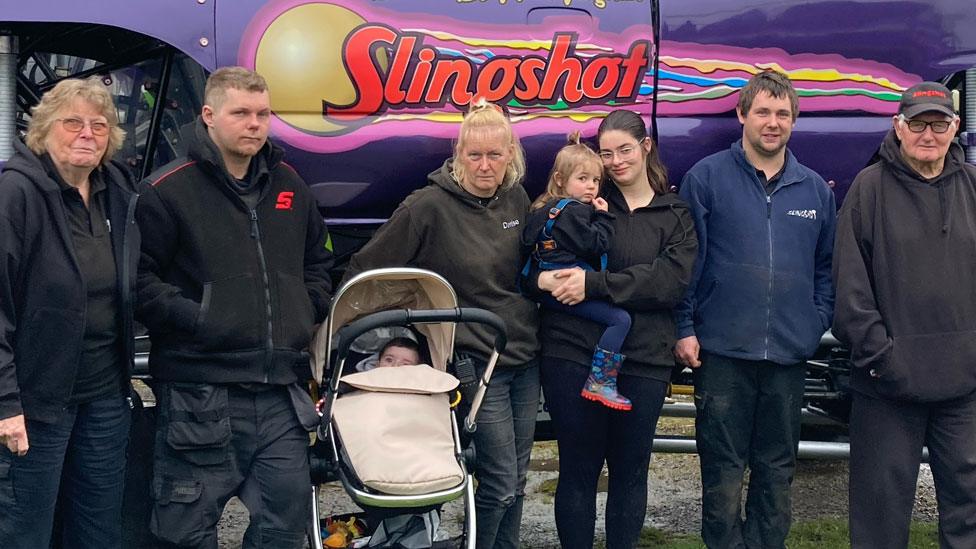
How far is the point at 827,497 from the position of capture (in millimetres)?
6129

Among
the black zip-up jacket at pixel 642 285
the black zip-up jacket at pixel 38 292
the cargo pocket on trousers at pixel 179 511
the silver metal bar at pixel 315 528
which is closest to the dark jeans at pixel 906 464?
the black zip-up jacket at pixel 642 285

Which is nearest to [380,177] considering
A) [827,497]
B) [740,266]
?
[740,266]

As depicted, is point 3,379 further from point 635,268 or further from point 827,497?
point 827,497

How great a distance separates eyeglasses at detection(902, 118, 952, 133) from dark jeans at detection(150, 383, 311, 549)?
7.65 ft

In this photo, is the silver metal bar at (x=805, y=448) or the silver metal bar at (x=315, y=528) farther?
the silver metal bar at (x=805, y=448)

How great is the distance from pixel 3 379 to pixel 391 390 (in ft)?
3.84

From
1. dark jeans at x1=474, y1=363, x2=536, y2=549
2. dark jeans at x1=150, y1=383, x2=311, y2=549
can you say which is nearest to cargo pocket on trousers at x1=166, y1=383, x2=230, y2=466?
dark jeans at x1=150, y1=383, x2=311, y2=549

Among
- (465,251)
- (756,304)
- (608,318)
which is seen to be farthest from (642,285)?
(465,251)

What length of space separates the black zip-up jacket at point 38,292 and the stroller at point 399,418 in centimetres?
81

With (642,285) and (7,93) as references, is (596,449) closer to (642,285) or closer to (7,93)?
(642,285)

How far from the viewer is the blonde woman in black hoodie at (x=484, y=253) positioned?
4.01 m

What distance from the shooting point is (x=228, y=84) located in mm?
3648

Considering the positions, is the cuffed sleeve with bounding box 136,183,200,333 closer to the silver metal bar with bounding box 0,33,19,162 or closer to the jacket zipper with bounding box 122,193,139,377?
the jacket zipper with bounding box 122,193,139,377

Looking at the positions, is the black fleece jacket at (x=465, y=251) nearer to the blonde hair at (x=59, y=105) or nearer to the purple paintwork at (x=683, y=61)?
the purple paintwork at (x=683, y=61)
